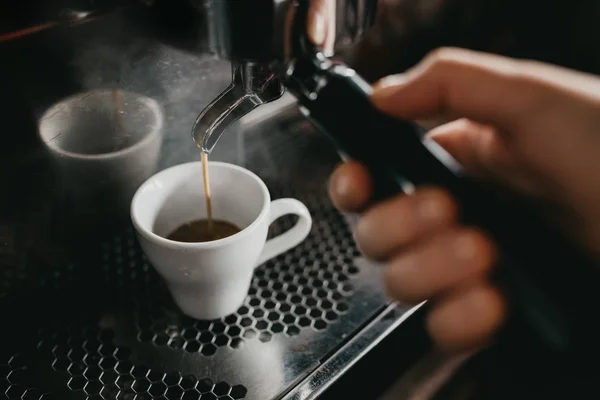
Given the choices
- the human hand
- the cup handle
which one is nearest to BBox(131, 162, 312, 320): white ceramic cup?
the cup handle

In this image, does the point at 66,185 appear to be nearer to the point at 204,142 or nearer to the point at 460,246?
the point at 204,142

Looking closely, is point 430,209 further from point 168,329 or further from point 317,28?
point 168,329

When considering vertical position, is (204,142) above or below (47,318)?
above

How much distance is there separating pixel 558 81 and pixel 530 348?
3.8 inches

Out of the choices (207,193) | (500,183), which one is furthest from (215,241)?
(500,183)

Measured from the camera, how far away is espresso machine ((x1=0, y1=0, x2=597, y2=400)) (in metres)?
0.23

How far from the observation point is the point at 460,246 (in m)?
0.22

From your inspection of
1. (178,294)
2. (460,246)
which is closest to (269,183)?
(178,294)

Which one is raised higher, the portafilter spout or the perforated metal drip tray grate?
the portafilter spout

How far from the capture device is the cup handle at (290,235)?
0.38 meters

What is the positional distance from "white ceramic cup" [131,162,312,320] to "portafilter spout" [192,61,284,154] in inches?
2.5

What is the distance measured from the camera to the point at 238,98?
0.28m

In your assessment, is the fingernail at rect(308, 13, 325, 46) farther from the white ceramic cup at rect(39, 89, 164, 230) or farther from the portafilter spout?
the white ceramic cup at rect(39, 89, 164, 230)

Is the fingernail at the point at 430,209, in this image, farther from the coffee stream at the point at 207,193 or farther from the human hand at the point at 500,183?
the coffee stream at the point at 207,193
